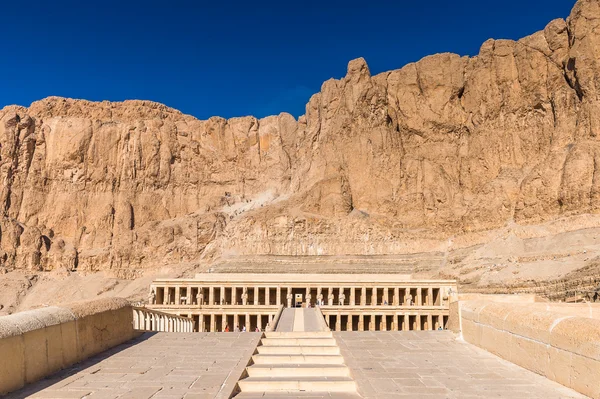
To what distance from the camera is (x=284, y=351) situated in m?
12.9

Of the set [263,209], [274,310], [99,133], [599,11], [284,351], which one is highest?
[599,11]

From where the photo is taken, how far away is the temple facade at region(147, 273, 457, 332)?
168 feet

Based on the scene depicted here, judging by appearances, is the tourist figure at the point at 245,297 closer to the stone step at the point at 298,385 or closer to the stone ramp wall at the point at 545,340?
the stone ramp wall at the point at 545,340

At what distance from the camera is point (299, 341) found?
14.1 meters

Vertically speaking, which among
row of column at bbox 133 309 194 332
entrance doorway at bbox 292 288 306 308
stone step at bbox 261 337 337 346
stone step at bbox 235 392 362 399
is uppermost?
stone step at bbox 235 392 362 399

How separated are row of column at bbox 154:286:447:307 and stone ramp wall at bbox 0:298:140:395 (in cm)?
4171

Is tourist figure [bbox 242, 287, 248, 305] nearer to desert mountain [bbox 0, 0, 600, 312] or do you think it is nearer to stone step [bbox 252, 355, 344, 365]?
desert mountain [bbox 0, 0, 600, 312]

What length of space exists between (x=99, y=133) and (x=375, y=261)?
237 feet

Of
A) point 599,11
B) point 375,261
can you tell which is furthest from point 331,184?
point 599,11

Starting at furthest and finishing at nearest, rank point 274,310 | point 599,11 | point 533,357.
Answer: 1. point 599,11
2. point 274,310
3. point 533,357

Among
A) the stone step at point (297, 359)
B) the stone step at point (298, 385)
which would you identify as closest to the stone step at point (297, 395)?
the stone step at point (298, 385)

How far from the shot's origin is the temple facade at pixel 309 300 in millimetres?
51312

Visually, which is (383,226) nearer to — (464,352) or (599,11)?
(599,11)

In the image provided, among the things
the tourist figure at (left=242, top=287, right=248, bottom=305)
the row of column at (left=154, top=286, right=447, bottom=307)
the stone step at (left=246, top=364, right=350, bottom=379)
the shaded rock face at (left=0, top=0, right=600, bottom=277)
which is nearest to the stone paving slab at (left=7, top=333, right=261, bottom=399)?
the stone step at (left=246, top=364, right=350, bottom=379)
